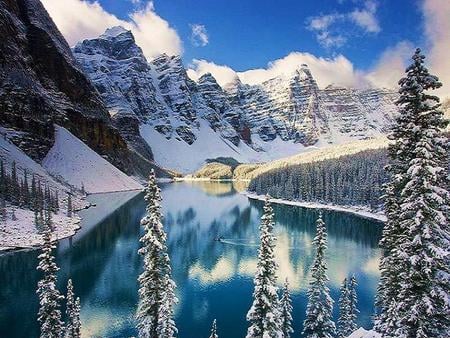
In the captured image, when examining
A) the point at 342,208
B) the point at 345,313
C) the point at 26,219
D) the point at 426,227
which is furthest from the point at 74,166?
the point at 426,227

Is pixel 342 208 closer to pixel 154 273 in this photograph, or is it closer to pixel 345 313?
pixel 345 313

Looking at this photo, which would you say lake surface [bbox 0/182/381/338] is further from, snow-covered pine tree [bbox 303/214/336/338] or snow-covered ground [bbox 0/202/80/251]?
snow-covered pine tree [bbox 303/214/336/338]

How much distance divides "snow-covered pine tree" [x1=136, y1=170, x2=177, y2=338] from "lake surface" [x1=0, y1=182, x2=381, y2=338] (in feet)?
66.6

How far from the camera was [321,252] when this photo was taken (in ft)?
121

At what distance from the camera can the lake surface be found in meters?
48.2

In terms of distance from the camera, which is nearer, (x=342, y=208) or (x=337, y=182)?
(x=342, y=208)

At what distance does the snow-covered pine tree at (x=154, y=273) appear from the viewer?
83.7 feet

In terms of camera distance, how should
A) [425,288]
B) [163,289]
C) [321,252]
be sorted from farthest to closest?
[321,252] < [163,289] < [425,288]

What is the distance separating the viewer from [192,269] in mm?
70062

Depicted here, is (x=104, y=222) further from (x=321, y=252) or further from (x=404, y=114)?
(x=404, y=114)

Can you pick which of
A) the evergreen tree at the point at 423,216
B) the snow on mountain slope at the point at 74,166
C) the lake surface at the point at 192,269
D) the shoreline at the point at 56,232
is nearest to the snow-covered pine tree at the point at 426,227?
the evergreen tree at the point at 423,216

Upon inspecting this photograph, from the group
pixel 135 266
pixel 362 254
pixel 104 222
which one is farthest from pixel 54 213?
pixel 362 254

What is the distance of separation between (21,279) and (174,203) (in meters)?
106

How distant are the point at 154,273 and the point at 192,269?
45.5 metres
